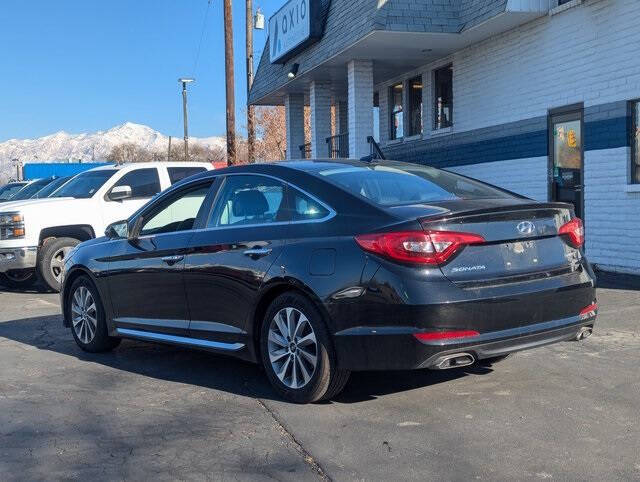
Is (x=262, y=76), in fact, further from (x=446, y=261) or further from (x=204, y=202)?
(x=446, y=261)

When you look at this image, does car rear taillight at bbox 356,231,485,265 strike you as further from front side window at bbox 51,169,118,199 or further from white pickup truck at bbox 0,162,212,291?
front side window at bbox 51,169,118,199

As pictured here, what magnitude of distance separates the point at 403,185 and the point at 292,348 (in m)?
1.42

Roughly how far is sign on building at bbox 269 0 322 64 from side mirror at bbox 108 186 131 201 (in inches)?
256

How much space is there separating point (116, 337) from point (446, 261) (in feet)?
12.1

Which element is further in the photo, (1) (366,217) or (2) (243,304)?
(2) (243,304)

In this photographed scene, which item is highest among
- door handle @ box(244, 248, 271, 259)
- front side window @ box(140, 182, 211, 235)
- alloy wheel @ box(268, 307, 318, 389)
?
→ front side window @ box(140, 182, 211, 235)

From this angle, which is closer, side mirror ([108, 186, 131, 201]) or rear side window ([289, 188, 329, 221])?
rear side window ([289, 188, 329, 221])


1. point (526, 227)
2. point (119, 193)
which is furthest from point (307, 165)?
point (119, 193)

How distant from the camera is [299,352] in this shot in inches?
199

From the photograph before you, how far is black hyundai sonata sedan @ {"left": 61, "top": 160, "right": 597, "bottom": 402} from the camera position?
4.52 meters

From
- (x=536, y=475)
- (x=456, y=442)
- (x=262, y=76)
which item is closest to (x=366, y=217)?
(x=456, y=442)

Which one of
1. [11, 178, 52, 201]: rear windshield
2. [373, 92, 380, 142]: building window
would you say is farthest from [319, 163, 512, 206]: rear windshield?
[373, 92, 380, 142]: building window

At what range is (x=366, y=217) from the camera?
15.6 feet

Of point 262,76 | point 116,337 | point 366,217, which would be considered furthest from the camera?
point 262,76
